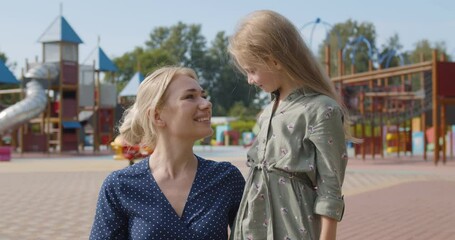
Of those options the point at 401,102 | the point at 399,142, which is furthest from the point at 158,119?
the point at 401,102

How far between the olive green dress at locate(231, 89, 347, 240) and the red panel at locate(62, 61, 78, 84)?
29901 mm

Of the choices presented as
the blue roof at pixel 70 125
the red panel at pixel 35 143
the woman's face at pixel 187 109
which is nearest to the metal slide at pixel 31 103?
the red panel at pixel 35 143

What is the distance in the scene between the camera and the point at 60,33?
3116cm

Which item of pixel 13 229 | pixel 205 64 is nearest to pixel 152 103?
pixel 13 229

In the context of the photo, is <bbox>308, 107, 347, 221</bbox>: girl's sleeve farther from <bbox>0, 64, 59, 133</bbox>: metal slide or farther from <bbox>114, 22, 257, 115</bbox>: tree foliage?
<bbox>114, 22, 257, 115</bbox>: tree foliage

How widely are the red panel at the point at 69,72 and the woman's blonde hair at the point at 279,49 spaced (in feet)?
97.8

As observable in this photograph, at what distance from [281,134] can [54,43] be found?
30488 millimetres

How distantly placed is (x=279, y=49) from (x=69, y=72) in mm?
30113

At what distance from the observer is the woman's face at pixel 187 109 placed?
251 cm

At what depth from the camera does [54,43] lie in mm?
31406

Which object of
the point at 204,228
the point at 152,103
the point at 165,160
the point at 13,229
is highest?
the point at 152,103

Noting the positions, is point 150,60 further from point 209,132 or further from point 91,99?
point 209,132

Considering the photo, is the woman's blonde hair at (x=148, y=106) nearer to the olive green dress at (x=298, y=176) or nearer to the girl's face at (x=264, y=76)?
the girl's face at (x=264, y=76)

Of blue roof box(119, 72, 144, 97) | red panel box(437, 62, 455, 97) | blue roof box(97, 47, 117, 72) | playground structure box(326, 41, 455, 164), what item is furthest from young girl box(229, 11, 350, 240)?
blue roof box(97, 47, 117, 72)
